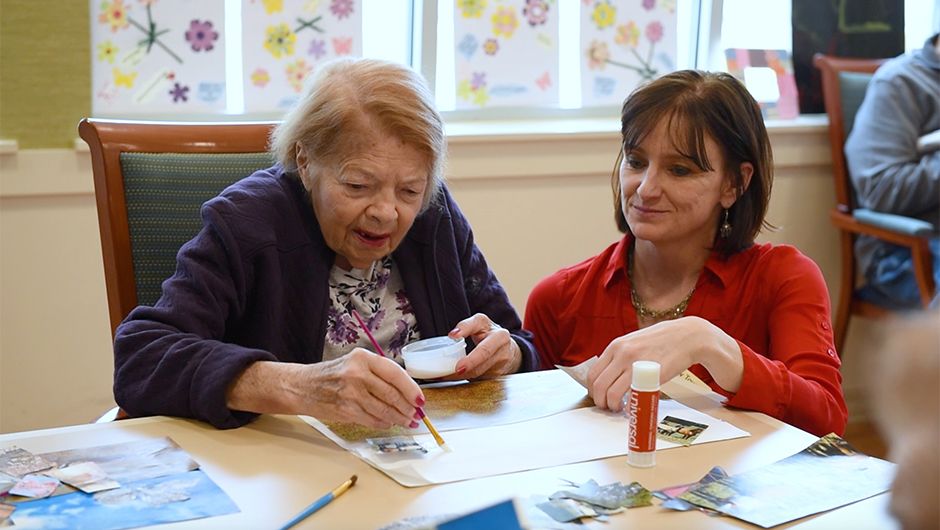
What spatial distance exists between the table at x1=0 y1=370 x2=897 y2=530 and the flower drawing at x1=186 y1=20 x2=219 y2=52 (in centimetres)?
195

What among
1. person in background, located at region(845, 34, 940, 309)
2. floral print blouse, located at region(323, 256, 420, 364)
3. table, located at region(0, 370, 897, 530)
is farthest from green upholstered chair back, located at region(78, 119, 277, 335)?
person in background, located at region(845, 34, 940, 309)

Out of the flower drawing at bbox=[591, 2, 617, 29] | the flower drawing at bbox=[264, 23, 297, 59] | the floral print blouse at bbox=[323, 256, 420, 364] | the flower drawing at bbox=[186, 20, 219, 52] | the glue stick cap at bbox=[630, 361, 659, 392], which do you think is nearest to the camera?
the glue stick cap at bbox=[630, 361, 659, 392]

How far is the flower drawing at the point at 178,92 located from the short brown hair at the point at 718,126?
1.69 metres

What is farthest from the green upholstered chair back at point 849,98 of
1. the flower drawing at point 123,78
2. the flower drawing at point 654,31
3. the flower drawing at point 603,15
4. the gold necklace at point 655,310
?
the flower drawing at point 123,78

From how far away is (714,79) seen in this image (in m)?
2.00

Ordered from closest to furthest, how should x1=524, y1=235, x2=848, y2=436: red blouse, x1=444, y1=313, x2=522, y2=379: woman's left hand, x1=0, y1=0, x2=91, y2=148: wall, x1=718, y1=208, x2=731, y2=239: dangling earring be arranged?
x1=524, y1=235, x2=848, y2=436: red blouse → x1=444, y1=313, x2=522, y2=379: woman's left hand → x1=718, y1=208, x2=731, y2=239: dangling earring → x1=0, y1=0, x2=91, y2=148: wall

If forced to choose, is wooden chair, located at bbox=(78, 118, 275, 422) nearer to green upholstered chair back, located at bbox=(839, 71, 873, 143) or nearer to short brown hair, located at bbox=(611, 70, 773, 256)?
short brown hair, located at bbox=(611, 70, 773, 256)

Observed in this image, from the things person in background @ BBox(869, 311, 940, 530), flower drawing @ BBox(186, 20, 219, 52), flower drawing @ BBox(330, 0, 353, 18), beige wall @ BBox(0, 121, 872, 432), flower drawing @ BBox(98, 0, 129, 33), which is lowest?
beige wall @ BBox(0, 121, 872, 432)

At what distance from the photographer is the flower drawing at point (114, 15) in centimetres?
313

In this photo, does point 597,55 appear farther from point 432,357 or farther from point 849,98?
point 432,357

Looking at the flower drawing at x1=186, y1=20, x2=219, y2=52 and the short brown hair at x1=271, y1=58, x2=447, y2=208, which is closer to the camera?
the short brown hair at x1=271, y1=58, x2=447, y2=208

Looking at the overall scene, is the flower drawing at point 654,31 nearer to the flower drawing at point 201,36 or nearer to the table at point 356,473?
the flower drawing at point 201,36

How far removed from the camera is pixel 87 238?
10.2 ft

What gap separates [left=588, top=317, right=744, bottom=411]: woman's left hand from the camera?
1615 millimetres
